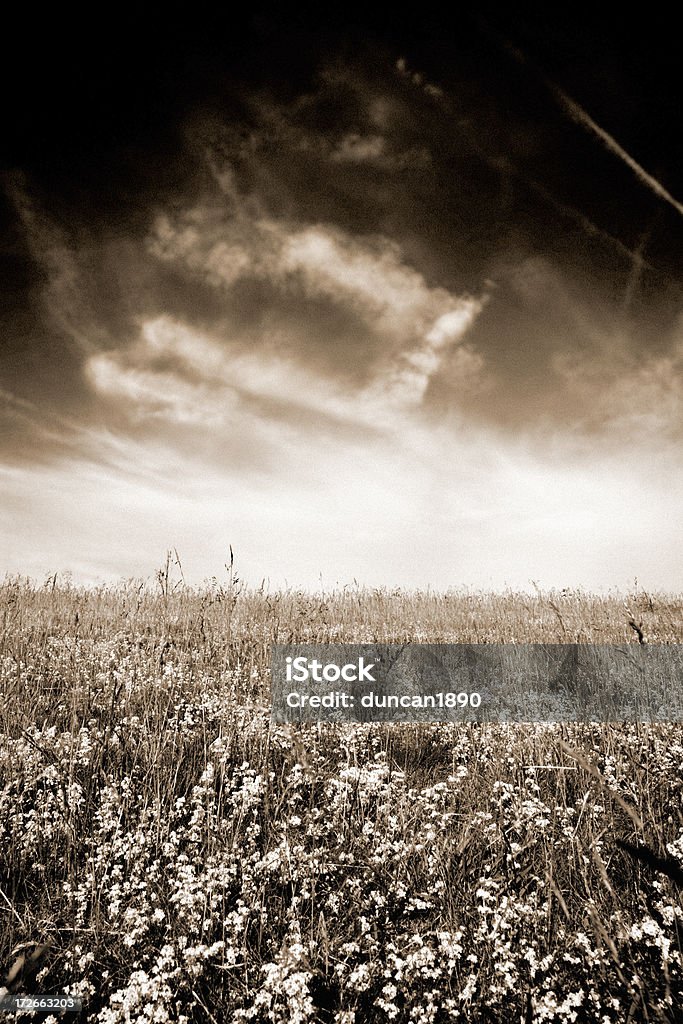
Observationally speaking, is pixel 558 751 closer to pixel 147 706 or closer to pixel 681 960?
pixel 681 960

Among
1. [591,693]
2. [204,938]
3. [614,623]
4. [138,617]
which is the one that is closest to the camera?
[204,938]

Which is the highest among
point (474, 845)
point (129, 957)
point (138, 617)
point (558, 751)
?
point (138, 617)

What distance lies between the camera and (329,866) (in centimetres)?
278

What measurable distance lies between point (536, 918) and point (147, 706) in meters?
3.09

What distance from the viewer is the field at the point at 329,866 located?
2.28 meters

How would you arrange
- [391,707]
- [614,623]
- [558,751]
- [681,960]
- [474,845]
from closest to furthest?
[681,960], [474,845], [558,751], [391,707], [614,623]

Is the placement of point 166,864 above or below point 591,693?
below

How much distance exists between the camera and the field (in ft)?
7.48

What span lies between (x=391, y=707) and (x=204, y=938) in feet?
9.06

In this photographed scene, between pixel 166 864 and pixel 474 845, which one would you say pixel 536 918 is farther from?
pixel 166 864

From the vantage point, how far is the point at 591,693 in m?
5.42

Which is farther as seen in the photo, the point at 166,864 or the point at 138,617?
the point at 138,617

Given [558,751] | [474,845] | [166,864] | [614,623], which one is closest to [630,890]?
[474,845]

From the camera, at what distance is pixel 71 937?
2.53 m
